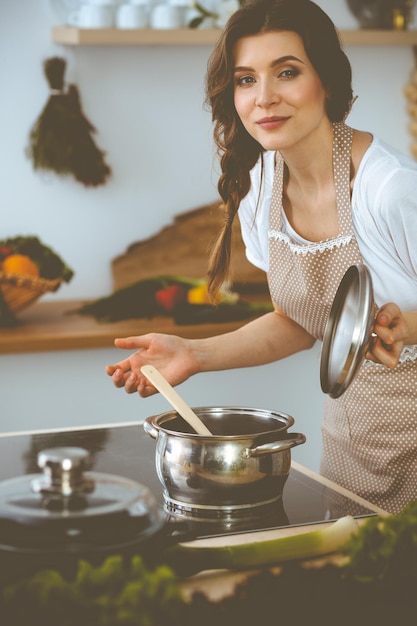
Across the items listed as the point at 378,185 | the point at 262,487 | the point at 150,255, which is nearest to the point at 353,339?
the point at 262,487

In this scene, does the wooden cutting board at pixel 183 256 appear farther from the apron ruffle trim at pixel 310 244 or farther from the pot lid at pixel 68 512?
the pot lid at pixel 68 512

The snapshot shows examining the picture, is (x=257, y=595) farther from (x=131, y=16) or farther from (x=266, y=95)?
(x=131, y=16)

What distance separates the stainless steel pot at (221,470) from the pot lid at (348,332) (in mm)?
102

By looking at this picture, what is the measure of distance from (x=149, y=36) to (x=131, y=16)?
85 millimetres

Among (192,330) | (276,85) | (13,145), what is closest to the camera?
(276,85)

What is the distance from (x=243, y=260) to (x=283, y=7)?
174 centimetres

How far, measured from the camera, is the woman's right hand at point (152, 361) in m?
1.62

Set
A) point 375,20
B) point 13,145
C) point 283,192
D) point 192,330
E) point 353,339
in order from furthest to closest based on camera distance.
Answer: point 375,20, point 13,145, point 192,330, point 283,192, point 353,339

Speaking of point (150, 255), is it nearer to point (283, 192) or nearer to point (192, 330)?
point (192, 330)

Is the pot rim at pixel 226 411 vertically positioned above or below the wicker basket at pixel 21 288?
above

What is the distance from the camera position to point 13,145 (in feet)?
10.5

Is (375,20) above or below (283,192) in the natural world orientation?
above

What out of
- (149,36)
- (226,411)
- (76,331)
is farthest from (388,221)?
(149,36)

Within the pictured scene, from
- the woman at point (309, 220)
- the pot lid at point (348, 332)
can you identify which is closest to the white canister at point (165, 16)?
the woman at point (309, 220)
